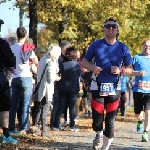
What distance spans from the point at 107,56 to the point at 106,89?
0.49 m

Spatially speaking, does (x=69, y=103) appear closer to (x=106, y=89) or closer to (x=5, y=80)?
(x=5, y=80)

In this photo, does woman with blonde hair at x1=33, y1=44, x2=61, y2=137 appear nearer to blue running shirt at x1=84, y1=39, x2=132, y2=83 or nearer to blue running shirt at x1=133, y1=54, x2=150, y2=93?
blue running shirt at x1=133, y1=54, x2=150, y2=93

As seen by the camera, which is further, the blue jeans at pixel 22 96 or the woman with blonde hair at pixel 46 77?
the blue jeans at pixel 22 96

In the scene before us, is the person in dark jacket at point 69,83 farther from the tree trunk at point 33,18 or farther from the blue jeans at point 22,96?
the tree trunk at point 33,18

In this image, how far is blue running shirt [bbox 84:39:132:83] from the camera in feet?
23.9

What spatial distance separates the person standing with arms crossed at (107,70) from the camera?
7285 mm

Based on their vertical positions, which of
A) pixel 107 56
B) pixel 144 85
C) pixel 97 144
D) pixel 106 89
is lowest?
pixel 97 144

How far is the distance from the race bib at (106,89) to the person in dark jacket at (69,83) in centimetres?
Result: 390

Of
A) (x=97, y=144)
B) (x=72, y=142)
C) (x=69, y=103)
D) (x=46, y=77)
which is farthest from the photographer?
(x=69, y=103)

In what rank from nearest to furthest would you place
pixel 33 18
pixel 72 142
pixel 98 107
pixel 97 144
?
pixel 98 107
pixel 97 144
pixel 72 142
pixel 33 18

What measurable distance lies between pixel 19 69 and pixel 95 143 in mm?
2457

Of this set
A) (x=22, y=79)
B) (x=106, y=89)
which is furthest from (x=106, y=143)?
(x=22, y=79)

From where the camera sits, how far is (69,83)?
11375 mm

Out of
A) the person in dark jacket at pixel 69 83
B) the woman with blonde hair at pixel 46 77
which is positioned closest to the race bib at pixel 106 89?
the woman with blonde hair at pixel 46 77
